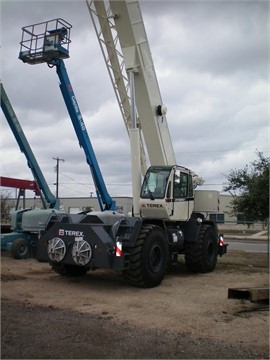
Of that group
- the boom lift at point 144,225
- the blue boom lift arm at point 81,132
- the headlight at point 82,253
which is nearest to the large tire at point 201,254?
the boom lift at point 144,225

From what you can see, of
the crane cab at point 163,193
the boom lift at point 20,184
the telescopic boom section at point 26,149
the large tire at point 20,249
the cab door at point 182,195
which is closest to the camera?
the crane cab at point 163,193

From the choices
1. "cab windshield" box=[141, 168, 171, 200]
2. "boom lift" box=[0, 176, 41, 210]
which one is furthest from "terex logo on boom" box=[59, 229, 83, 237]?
"boom lift" box=[0, 176, 41, 210]

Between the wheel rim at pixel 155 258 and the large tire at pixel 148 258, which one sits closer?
the large tire at pixel 148 258

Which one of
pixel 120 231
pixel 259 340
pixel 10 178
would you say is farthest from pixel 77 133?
pixel 259 340

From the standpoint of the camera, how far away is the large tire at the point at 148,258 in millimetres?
9562

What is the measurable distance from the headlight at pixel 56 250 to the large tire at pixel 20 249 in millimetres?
5431

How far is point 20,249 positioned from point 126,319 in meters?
8.93

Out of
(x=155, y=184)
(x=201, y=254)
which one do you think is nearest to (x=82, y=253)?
(x=155, y=184)

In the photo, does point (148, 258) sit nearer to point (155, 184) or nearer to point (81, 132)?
point (155, 184)

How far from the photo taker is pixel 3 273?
11.7 meters

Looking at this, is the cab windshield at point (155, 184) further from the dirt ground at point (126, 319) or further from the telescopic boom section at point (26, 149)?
the telescopic boom section at point (26, 149)

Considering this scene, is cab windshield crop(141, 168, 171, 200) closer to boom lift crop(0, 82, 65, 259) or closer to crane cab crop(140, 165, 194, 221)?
crane cab crop(140, 165, 194, 221)

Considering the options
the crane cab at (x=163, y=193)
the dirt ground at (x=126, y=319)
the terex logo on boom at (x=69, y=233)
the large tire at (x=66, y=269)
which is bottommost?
the dirt ground at (x=126, y=319)

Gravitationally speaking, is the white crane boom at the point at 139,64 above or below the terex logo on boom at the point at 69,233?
above
